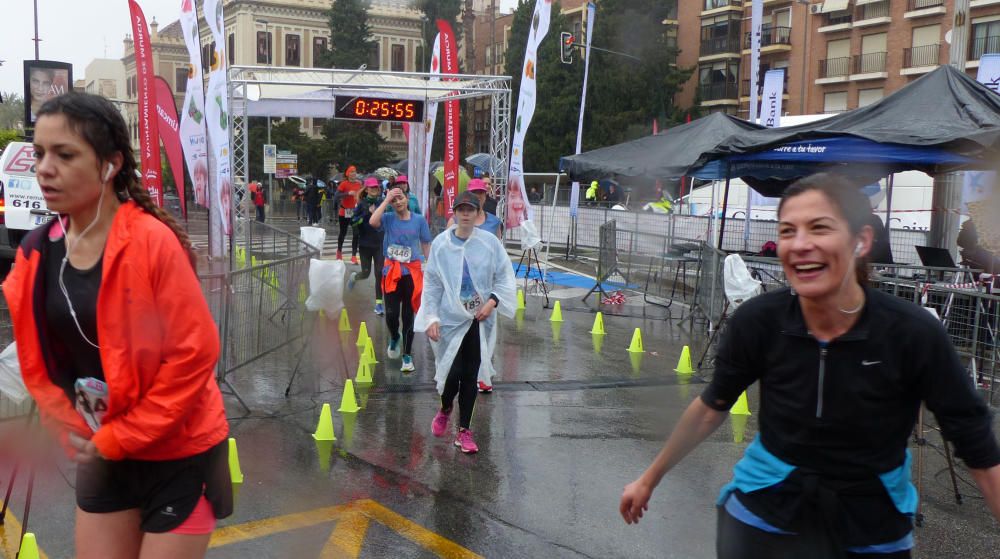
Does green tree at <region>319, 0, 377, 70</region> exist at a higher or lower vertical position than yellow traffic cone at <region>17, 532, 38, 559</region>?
higher

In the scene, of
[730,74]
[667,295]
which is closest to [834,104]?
[730,74]

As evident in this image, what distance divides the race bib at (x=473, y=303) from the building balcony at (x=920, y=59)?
42285 millimetres

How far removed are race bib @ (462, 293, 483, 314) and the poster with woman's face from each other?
22.7 m

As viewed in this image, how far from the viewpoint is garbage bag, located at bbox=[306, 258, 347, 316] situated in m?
7.94

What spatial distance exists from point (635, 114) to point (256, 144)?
73.4ft

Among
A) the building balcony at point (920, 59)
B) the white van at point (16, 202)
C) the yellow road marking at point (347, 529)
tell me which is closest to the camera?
the yellow road marking at point (347, 529)

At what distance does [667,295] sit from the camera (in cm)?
1430

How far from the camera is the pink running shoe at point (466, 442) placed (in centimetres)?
608

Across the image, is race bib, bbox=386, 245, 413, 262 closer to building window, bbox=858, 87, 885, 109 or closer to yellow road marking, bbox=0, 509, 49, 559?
yellow road marking, bbox=0, 509, 49, 559

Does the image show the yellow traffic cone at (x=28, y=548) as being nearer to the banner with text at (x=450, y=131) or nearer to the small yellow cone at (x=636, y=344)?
the small yellow cone at (x=636, y=344)

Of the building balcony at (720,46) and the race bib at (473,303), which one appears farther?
the building balcony at (720,46)

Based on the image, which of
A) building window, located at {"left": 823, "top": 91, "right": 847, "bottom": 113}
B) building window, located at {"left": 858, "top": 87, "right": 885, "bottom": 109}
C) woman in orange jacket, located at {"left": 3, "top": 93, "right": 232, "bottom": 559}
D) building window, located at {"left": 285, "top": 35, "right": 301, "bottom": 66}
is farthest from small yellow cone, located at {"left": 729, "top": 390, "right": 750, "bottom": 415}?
building window, located at {"left": 285, "top": 35, "right": 301, "bottom": 66}

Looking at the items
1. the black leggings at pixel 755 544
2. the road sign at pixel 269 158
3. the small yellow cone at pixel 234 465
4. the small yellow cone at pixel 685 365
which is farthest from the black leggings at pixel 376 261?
the road sign at pixel 269 158

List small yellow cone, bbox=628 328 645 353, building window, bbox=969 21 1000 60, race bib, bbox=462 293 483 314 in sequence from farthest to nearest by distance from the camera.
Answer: building window, bbox=969 21 1000 60
small yellow cone, bbox=628 328 645 353
race bib, bbox=462 293 483 314
